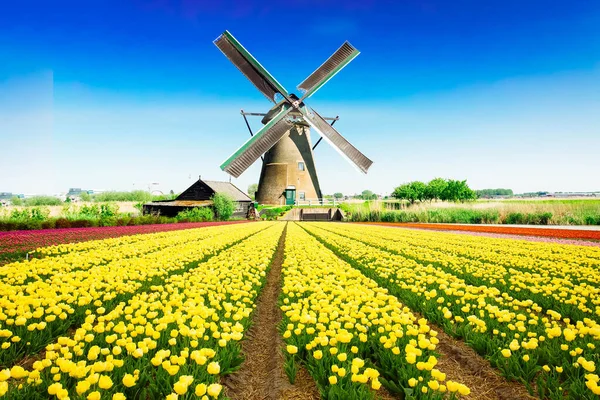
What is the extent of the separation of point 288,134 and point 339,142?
8.74 m

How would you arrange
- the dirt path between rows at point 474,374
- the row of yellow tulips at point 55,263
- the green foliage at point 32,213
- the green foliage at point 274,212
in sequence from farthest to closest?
the green foliage at point 274,212, the green foliage at point 32,213, the row of yellow tulips at point 55,263, the dirt path between rows at point 474,374

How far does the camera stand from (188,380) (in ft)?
6.50

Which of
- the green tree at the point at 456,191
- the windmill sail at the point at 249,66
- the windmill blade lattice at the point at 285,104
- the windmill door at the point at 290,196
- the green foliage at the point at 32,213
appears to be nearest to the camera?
the green foliage at the point at 32,213

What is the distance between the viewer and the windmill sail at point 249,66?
2922 centimetres

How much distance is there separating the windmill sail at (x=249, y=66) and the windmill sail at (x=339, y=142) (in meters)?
3.86

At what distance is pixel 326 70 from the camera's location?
33.1 meters

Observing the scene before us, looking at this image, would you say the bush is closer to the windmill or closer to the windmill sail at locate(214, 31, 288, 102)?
the windmill

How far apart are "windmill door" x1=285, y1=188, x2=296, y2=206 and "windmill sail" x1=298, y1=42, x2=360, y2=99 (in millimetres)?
12461

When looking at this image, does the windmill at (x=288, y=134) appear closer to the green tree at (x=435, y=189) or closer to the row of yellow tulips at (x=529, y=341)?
the row of yellow tulips at (x=529, y=341)

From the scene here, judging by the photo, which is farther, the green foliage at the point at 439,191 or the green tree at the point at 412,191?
the green tree at the point at 412,191

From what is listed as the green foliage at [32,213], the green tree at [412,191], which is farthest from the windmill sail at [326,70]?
the green tree at [412,191]

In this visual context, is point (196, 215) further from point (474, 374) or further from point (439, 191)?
point (439, 191)

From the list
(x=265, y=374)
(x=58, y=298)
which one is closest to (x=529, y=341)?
(x=265, y=374)

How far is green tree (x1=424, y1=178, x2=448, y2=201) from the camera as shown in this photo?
7562cm
